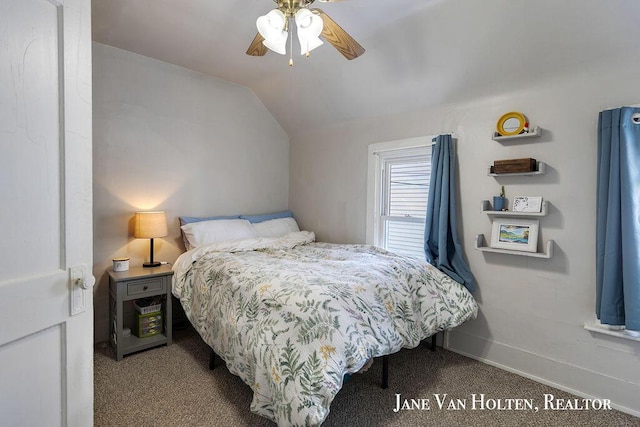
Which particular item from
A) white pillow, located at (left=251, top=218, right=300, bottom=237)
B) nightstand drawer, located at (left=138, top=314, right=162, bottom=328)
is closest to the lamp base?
nightstand drawer, located at (left=138, top=314, right=162, bottom=328)

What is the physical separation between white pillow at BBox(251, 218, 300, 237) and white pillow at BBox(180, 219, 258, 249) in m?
0.20

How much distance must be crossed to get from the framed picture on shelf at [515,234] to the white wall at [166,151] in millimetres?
2554

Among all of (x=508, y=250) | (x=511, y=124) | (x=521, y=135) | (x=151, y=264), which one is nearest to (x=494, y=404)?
(x=508, y=250)

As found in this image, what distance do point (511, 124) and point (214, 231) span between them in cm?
266

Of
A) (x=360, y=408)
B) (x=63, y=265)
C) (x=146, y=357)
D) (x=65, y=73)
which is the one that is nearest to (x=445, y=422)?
(x=360, y=408)

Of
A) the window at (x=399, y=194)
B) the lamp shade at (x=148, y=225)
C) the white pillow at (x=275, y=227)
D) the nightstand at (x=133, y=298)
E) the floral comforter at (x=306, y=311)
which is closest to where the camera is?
the floral comforter at (x=306, y=311)

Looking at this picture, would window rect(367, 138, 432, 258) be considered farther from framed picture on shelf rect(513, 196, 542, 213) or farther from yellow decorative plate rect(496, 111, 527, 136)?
framed picture on shelf rect(513, 196, 542, 213)

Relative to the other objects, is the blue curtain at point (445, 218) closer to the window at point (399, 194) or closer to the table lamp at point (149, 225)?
the window at point (399, 194)

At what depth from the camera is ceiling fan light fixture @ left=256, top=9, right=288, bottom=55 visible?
1.58 metres

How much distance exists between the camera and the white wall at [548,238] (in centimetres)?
201

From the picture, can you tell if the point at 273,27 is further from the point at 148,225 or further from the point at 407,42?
the point at 148,225

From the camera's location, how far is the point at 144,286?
2594 mm

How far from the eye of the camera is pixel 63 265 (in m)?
1.08

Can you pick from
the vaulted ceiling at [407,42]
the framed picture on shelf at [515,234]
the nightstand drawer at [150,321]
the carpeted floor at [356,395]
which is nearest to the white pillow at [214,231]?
the nightstand drawer at [150,321]
